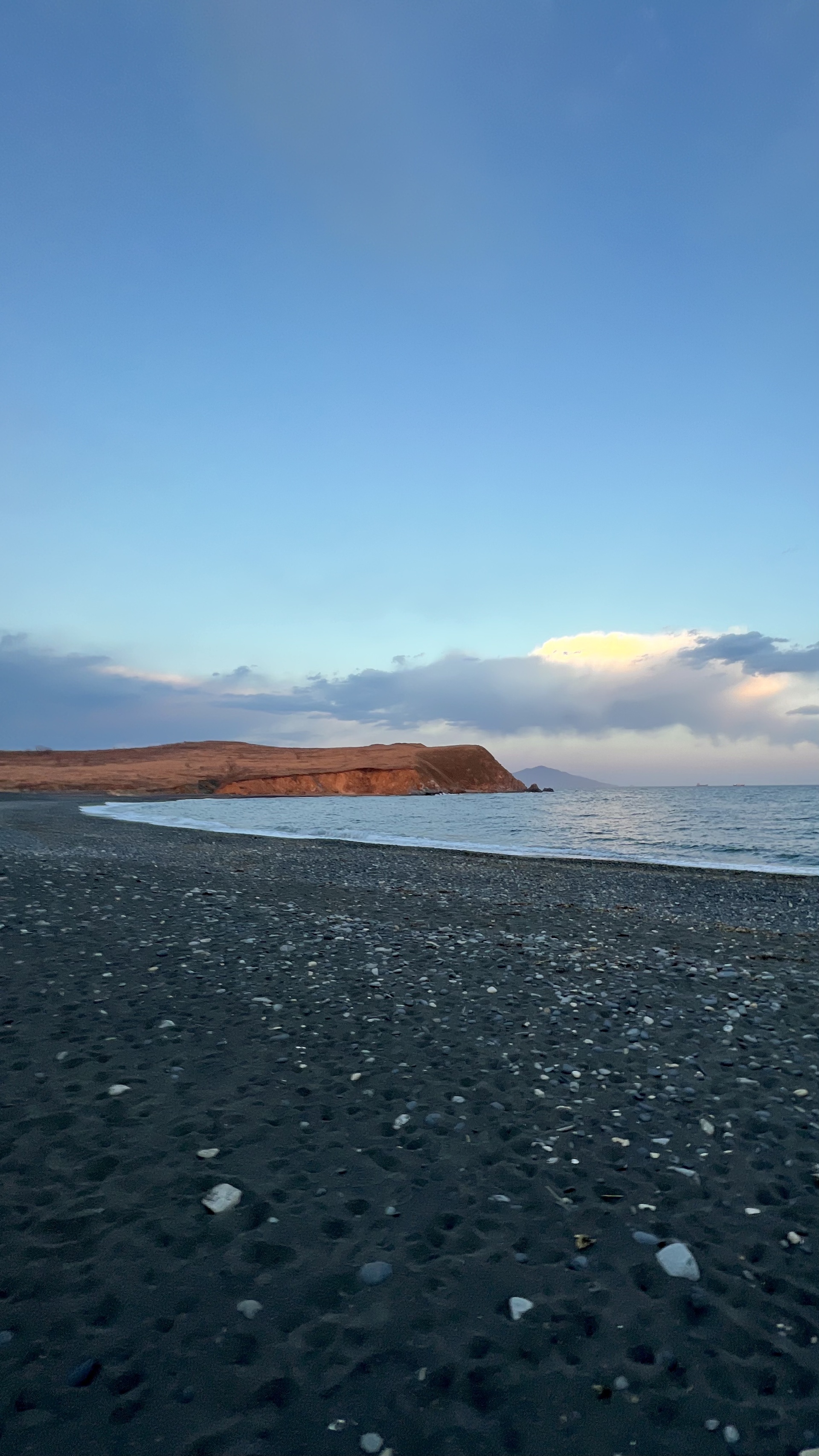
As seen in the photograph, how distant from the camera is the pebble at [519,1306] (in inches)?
135

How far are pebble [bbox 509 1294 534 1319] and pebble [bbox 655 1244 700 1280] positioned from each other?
2.94 feet

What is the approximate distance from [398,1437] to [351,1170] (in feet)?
6.25

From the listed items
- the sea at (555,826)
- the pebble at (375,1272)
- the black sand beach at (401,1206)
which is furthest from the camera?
the sea at (555,826)

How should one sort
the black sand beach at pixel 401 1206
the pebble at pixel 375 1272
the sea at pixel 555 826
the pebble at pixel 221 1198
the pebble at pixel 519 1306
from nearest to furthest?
1. the black sand beach at pixel 401 1206
2. the pebble at pixel 519 1306
3. the pebble at pixel 375 1272
4. the pebble at pixel 221 1198
5. the sea at pixel 555 826

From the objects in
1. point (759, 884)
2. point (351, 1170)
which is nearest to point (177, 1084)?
point (351, 1170)

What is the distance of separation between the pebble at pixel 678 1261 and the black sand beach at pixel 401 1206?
6cm

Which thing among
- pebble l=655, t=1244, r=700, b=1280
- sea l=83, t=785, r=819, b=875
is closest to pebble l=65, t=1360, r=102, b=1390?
pebble l=655, t=1244, r=700, b=1280

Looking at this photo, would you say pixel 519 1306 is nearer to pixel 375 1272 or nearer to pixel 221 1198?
pixel 375 1272

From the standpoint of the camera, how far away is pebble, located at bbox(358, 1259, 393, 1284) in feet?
11.9

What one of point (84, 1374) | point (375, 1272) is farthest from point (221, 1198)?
point (84, 1374)

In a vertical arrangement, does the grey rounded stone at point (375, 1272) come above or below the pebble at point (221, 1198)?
below

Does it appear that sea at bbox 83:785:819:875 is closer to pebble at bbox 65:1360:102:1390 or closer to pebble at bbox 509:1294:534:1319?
pebble at bbox 509:1294:534:1319

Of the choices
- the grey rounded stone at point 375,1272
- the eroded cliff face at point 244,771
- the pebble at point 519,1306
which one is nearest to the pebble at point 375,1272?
the grey rounded stone at point 375,1272

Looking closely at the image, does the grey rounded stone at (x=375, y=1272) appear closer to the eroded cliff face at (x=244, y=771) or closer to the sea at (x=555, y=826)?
the sea at (x=555, y=826)
